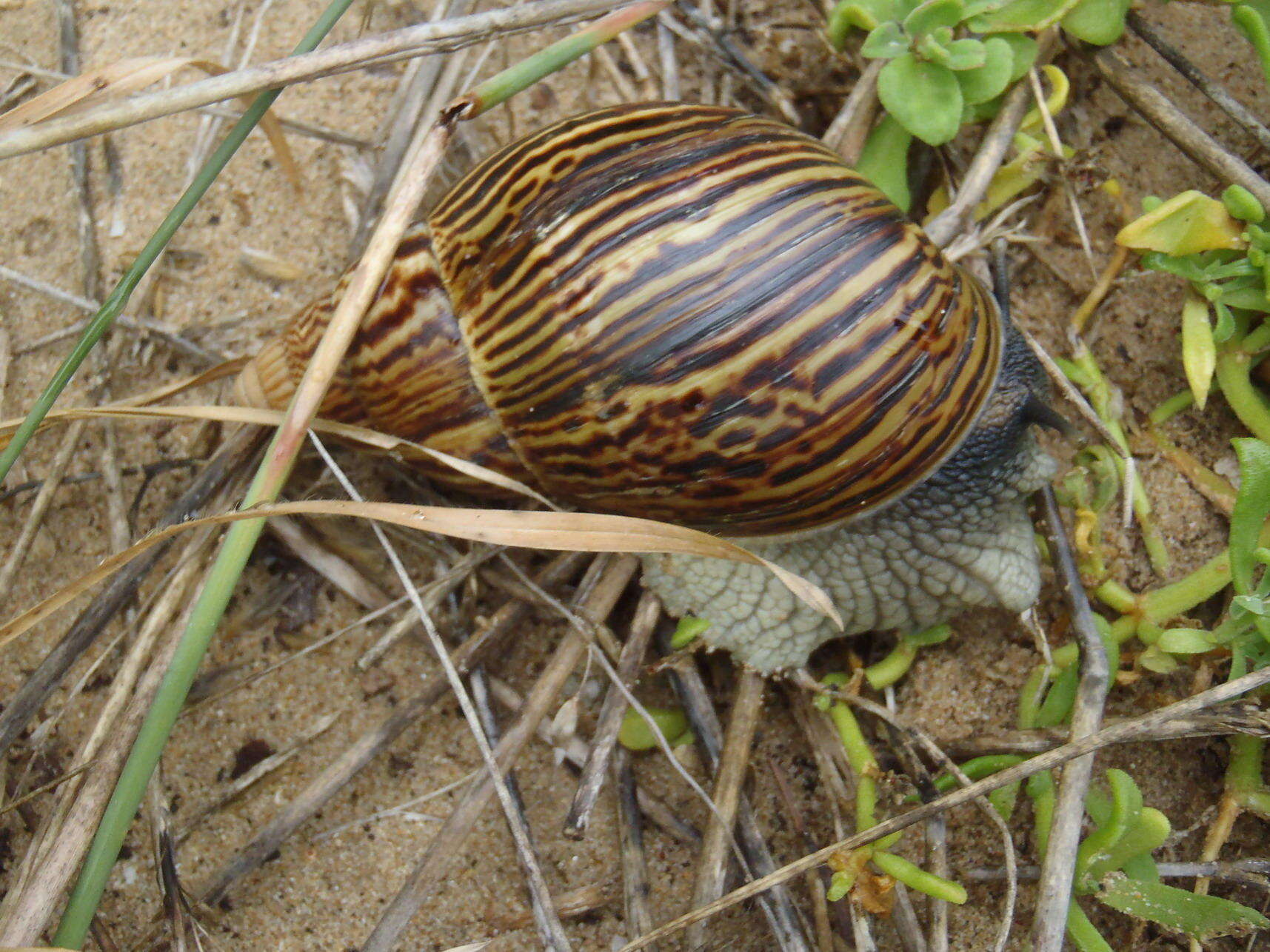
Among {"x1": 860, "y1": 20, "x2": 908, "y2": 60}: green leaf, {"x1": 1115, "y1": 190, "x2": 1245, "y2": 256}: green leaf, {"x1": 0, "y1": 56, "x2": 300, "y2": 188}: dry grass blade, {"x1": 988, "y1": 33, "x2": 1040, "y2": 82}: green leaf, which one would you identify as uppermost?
{"x1": 0, "y1": 56, "x2": 300, "y2": 188}: dry grass blade

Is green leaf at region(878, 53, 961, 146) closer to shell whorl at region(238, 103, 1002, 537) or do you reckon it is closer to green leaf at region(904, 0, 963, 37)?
green leaf at region(904, 0, 963, 37)

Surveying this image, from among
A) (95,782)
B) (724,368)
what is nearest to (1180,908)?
(724,368)

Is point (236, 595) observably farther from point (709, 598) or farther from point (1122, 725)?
point (1122, 725)

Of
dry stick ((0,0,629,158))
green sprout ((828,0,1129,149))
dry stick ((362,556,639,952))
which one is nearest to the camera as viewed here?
dry stick ((0,0,629,158))

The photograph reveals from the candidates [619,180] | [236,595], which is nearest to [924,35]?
[619,180]

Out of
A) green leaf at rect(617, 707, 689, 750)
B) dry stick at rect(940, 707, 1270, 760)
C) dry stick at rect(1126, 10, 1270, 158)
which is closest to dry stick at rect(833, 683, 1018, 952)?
dry stick at rect(940, 707, 1270, 760)

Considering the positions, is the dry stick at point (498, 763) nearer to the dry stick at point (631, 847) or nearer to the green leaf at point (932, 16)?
the dry stick at point (631, 847)
